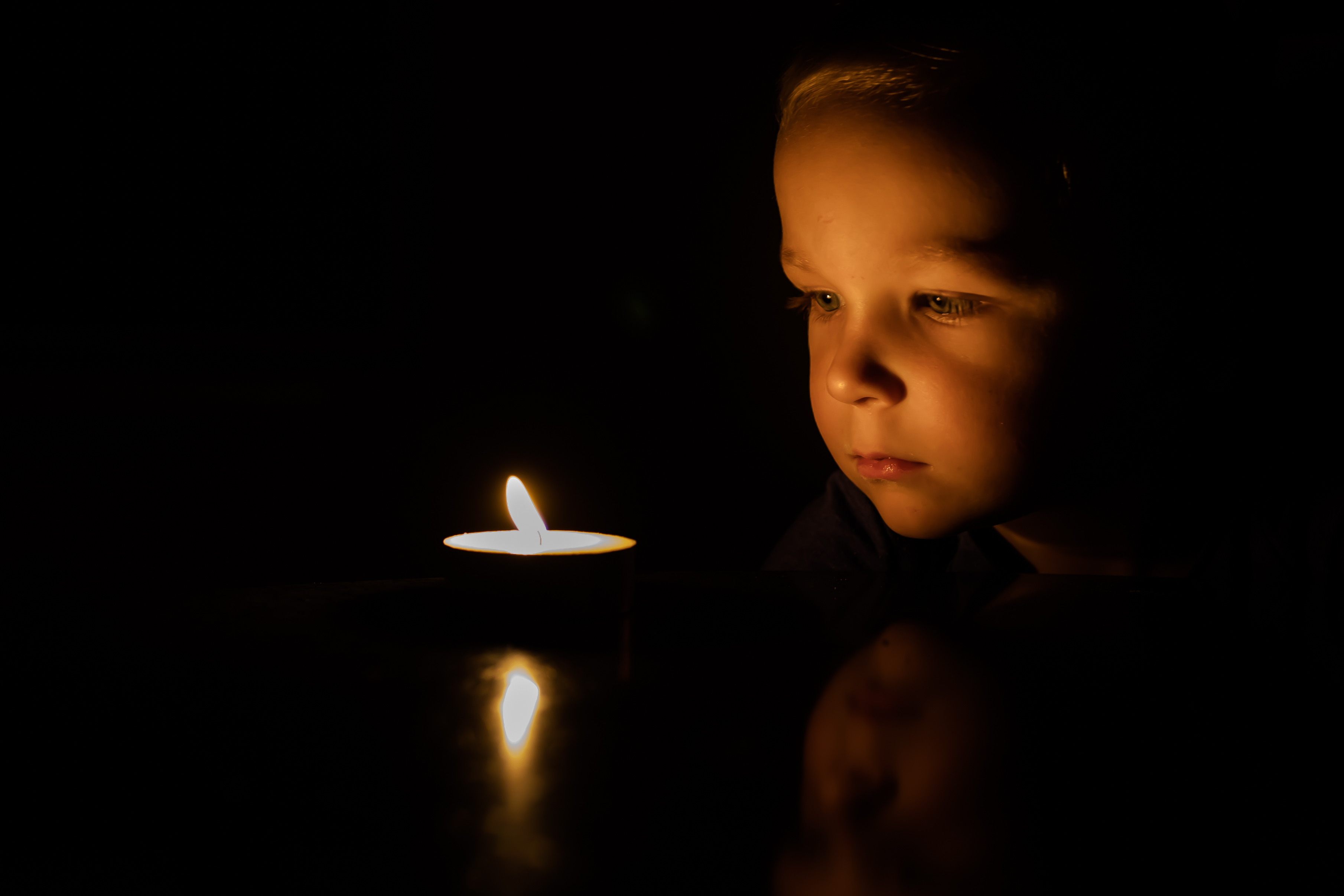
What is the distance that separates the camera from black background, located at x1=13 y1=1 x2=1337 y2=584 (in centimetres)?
106

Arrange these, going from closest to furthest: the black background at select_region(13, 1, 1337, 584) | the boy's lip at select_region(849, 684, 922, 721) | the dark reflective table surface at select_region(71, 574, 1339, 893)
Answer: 1. the dark reflective table surface at select_region(71, 574, 1339, 893)
2. the boy's lip at select_region(849, 684, 922, 721)
3. the black background at select_region(13, 1, 1337, 584)

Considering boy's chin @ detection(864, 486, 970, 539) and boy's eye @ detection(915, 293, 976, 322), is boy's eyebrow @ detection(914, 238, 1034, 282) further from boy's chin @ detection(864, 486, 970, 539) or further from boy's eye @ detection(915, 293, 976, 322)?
boy's chin @ detection(864, 486, 970, 539)

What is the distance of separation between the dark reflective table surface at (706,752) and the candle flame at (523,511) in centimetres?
7

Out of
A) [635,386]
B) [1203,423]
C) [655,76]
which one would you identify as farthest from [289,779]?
[655,76]

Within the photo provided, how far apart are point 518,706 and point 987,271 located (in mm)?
446

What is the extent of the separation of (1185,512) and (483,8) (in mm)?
973

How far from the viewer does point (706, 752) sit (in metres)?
0.29

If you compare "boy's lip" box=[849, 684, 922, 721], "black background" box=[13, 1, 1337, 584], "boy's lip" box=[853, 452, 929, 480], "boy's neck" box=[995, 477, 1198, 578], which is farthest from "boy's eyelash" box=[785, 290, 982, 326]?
"black background" box=[13, 1, 1337, 584]

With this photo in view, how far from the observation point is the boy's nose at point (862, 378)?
0.64m

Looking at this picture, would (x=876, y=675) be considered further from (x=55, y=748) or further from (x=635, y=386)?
(x=635, y=386)

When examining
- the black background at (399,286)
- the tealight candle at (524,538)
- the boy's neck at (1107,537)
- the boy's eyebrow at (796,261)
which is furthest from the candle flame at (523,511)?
the black background at (399,286)

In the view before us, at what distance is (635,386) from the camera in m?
1.24

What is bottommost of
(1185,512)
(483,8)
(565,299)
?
(1185,512)

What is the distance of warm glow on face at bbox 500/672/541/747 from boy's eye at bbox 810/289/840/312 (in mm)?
467
